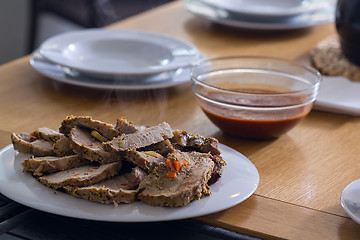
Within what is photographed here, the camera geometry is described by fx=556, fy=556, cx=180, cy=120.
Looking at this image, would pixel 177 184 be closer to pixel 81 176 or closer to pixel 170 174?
pixel 170 174

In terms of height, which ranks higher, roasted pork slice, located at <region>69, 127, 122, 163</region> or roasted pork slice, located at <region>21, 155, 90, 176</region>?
roasted pork slice, located at <region>69, 127, 122, 163</region>

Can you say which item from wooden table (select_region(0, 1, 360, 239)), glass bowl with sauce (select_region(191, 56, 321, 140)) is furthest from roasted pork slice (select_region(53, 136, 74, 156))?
glass bowl with sauce (select_region(191, 56, 321, 140))

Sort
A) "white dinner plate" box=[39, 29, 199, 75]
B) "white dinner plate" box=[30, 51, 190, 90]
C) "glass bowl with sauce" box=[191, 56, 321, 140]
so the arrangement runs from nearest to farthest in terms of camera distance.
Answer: "glass bowl with sauce" box=[191, 56, 321, 140] < "white dinner plate" box=[30, 51, 190, 90] < "white dinner plate" box=[39, 29, 199, 75]

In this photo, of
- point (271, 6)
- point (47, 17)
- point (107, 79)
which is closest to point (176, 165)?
point (107, 79)

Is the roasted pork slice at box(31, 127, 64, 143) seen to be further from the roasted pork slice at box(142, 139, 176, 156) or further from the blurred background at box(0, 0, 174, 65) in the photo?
the blurred background at box(0, 0, 174, 65)

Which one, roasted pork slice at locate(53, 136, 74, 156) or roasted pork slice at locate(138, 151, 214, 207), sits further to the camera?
roasted pork slice at locate(53, 136, 74, 156)

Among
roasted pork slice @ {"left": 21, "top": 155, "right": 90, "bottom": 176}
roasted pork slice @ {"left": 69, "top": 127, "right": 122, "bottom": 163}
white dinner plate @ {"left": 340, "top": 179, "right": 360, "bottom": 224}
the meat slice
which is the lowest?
roasted pork slice @ {"left": 21, "top": 155, "right": 90, "bottom": 176}

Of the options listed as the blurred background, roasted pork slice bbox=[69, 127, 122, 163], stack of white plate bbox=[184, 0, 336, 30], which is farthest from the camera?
the blurred background
